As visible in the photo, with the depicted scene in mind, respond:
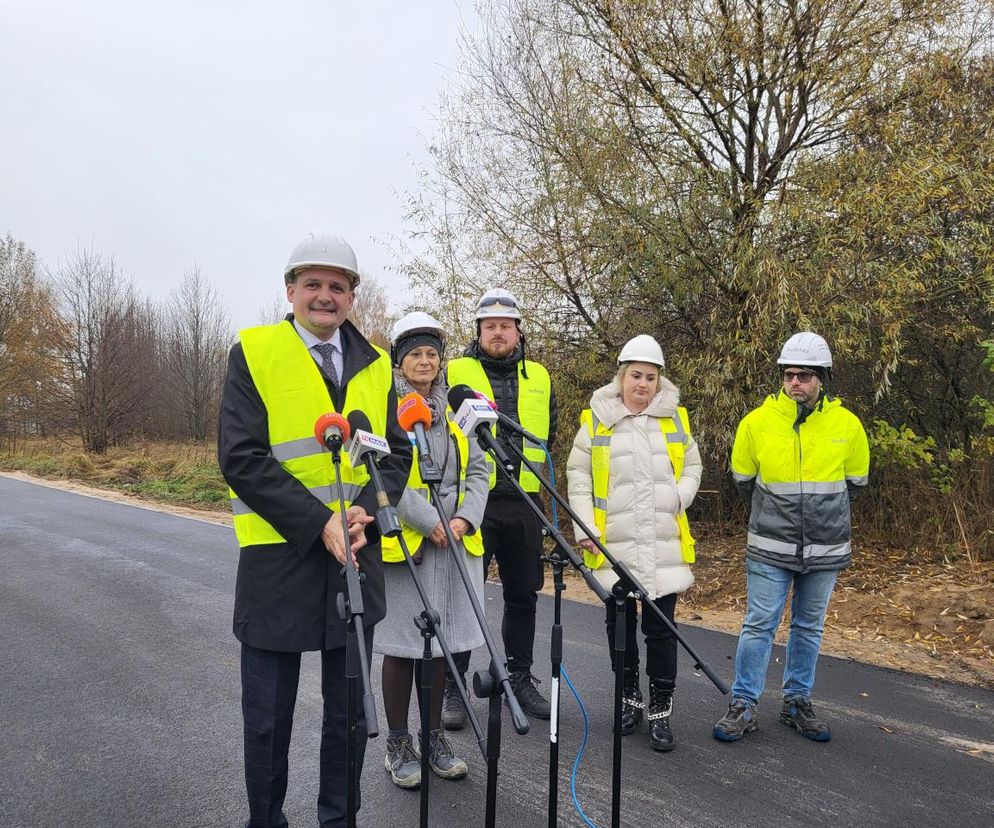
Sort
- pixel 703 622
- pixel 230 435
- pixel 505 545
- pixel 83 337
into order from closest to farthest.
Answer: pixel 230 435 → pixel 505 545 → pixel 703 622 → pixel 83 337

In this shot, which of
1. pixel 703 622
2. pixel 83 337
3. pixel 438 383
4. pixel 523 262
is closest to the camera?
pixel 438 383

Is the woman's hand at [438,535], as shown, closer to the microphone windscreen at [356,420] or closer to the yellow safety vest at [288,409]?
the yellow safety vest at [288,409]

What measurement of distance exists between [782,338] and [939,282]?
5.32 ft

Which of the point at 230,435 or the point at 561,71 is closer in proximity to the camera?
the point at 230,435

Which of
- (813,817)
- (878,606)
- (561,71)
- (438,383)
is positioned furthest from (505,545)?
(561,71)

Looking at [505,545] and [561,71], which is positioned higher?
[561,71]

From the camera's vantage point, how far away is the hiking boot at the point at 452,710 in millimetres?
3912

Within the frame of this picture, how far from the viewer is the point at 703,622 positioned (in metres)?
6.39

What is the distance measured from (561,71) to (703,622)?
6280 millimetres

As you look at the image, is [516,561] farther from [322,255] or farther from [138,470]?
[138,470]

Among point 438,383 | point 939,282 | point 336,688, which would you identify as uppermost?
point 939,282

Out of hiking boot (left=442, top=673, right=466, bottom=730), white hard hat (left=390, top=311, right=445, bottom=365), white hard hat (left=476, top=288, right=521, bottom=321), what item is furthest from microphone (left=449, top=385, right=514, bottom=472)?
hiking boot (left=442, top=673, right=466, bottom=730)

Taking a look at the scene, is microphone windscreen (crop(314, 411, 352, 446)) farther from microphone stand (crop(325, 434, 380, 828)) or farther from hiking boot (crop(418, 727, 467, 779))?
hiking boot (crop(418, 727, 467, 779))

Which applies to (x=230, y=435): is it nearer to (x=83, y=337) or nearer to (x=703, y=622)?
(x=703, y=622)
